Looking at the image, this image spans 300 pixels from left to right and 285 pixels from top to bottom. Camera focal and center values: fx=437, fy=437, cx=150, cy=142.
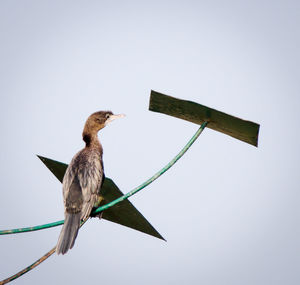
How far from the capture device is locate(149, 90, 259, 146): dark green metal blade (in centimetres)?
442

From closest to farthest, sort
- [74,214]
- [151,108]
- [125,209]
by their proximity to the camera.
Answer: [151,108] → [125,209] → [74,214]

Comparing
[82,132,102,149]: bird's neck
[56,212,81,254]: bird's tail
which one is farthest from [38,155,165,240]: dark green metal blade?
[82,132,102,149]: bird's neck

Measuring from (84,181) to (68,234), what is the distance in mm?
1336

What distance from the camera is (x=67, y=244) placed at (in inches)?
193

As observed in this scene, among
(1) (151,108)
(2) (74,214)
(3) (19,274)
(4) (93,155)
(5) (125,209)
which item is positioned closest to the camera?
(3) (19,274)

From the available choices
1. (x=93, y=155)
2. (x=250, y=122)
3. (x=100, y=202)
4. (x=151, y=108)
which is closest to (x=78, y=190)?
(x=100, y=202)

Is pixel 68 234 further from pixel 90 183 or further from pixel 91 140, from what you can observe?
pixel 91 140

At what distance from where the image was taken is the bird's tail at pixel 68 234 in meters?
4.84

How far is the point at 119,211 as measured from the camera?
539 centimetres

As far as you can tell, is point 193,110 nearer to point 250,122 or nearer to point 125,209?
point 250,122

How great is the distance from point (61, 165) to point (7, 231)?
190 cm

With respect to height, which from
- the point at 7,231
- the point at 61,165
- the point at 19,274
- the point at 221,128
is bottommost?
the point at 19,274

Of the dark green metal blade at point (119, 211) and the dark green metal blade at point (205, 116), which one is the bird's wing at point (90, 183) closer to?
the dark green metal blade at point (119, 211)

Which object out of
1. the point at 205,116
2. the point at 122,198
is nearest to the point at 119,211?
the point at 122,198
